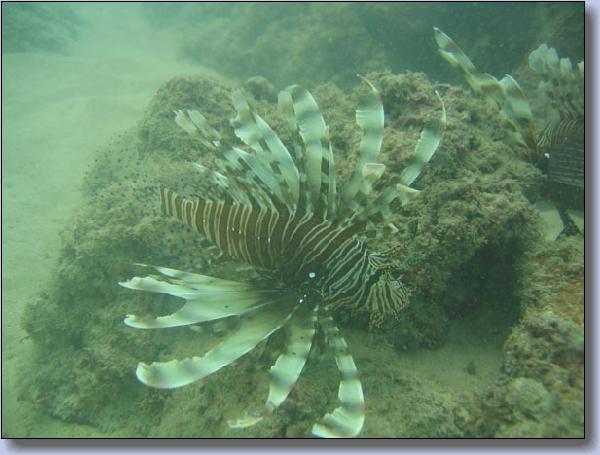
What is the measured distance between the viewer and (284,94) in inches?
97.2

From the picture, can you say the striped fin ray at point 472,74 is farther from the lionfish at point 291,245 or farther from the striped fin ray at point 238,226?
the striped fin ray at point 238,226

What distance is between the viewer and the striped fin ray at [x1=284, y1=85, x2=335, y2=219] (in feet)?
8.02

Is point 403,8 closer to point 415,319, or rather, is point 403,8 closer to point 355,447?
point 415,319

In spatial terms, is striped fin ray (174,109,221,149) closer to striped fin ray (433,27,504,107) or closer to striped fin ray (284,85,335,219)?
striped fin ray (284,85,335,219)

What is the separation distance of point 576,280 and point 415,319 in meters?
1.14

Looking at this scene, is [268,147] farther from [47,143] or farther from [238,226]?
[47,143]

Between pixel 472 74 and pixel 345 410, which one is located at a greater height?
pixel 472 74

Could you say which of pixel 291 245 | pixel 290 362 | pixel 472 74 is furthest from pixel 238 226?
pixel 472 74

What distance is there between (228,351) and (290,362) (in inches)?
13.7

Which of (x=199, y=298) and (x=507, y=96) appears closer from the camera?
(x=199, y=298)

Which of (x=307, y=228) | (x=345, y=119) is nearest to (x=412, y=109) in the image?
(x=345, y=119)

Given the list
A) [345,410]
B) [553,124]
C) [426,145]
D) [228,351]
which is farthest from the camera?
[553,124]

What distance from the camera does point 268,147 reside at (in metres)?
2.67

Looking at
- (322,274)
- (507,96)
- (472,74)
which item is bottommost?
(322,274)
